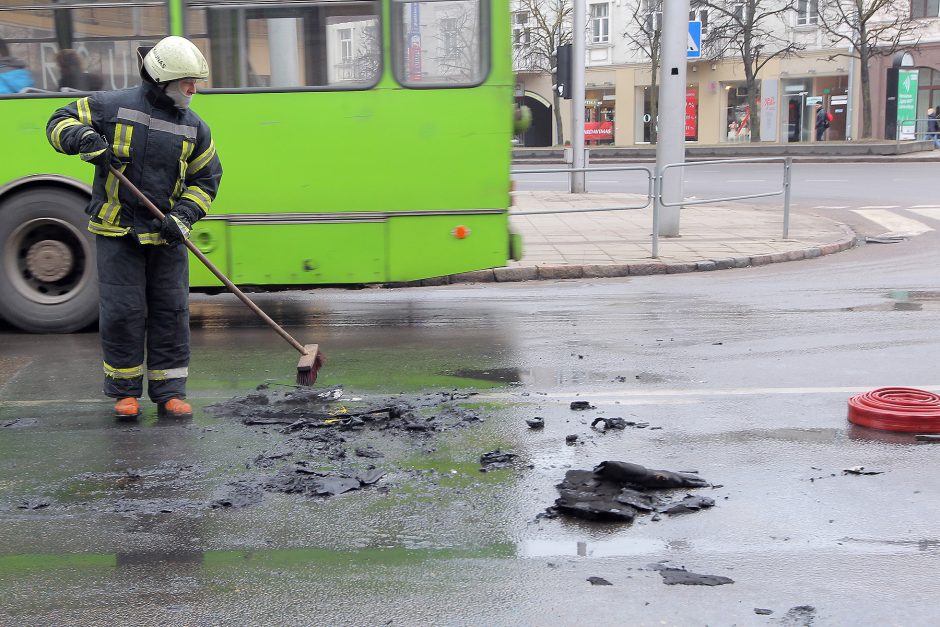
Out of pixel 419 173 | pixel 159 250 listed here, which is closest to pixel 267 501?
pixel 159 250

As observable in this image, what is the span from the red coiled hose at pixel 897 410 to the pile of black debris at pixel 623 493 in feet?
4.25

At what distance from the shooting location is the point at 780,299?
9648mm

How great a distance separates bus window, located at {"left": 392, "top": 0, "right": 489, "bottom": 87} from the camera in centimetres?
830

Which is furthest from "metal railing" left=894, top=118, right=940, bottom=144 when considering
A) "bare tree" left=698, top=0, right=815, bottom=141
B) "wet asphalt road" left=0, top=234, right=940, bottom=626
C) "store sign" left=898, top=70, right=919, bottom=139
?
"wet asphalt road" left=0, top=234, right=940, bottom=626

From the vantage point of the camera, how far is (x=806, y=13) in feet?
152

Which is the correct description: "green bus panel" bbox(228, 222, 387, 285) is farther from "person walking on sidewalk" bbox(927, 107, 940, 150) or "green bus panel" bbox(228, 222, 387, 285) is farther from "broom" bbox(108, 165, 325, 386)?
"person walking on sidewalk" bbox(927, 107, 940, 150)

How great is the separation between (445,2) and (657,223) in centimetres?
510

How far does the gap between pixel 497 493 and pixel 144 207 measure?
2637 mm

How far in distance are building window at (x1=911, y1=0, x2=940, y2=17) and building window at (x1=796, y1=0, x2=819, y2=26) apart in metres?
3.99

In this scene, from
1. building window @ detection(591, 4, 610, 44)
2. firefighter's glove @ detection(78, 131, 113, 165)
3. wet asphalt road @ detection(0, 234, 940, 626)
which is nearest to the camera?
wet asphalt road @ detection(0, 234, 940, 626)

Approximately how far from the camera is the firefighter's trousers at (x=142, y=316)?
564 cm

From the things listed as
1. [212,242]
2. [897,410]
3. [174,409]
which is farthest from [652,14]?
[174,409]

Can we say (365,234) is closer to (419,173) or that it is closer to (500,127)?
(419,173)

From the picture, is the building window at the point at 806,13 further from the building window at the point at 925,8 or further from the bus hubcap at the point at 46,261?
the bus hubcap at the point at 46,261
